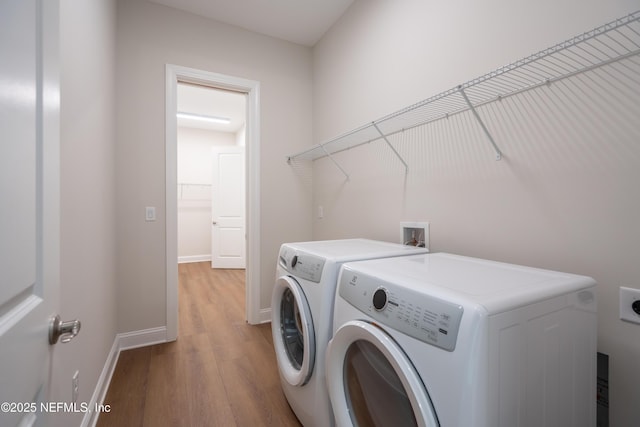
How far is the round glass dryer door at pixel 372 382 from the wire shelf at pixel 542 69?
0.93 meters

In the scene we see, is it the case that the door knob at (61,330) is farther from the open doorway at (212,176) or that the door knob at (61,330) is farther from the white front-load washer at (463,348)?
the open doorway at (212,176)

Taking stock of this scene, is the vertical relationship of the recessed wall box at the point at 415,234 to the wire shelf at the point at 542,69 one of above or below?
below

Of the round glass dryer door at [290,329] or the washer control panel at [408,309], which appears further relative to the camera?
the round glass dryer door at [290,329]

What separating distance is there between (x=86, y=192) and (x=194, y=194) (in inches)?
173

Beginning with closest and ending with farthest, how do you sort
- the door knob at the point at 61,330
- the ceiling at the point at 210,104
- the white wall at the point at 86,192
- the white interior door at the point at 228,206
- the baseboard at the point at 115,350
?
1. the door knob at the point at 61,330
2. the white wall at the point at 86,192
3. the baseboard at the point at 115,350
4. the ceiling at the point at 210,104
5. the white interior door at the point at 228,206

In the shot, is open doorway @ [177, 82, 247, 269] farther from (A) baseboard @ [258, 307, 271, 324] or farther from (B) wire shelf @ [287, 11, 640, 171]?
(B) wire shelf @ [287, 11, 640, 171]

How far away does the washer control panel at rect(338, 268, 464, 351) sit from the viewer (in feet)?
2.16

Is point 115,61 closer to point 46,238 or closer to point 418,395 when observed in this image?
point 46,238

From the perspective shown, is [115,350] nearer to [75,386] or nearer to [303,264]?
[75,386]

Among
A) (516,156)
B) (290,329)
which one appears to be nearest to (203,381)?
(290,329)

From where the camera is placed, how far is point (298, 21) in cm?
248

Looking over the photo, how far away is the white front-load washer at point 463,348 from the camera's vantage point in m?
0.62

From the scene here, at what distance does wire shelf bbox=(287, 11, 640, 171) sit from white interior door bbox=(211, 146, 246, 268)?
3.74 m

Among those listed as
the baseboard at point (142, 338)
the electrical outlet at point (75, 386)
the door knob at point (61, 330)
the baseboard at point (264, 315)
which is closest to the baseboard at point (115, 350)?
the baseboard at point (142, 338)
